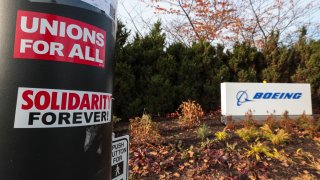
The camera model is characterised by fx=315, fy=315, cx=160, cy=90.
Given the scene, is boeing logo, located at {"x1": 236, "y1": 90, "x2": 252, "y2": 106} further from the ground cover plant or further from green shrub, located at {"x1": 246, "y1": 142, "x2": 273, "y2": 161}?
green shrub, located at {"x1": 246, "y1": 142, "x2": 273, "y2": 161}

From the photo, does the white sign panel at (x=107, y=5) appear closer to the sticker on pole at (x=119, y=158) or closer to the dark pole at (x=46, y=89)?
the dark pole at (x=46, y=89)

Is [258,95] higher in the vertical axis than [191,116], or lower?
higher

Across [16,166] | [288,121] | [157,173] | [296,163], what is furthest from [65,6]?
[288,121]

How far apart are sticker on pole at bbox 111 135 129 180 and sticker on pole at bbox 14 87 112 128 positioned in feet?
1.41

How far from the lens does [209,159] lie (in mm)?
5238

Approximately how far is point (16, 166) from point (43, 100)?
0.87ft

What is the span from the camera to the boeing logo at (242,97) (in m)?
8.29

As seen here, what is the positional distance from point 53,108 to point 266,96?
794 cm

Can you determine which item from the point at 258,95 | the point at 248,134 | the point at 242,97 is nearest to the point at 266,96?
Result: the point at 258,95

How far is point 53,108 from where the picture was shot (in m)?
1.23

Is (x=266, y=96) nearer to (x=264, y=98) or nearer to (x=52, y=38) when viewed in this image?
(x=264, y=98)

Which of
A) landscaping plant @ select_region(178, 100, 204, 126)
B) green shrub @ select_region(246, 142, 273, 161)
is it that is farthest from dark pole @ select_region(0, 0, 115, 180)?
landscaping plant @ select_region(178, 100, 204, 126)

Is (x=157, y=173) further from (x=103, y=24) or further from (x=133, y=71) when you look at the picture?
(x=133, y=71)

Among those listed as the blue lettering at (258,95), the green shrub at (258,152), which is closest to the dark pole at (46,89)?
the green shrub at (258,152)
